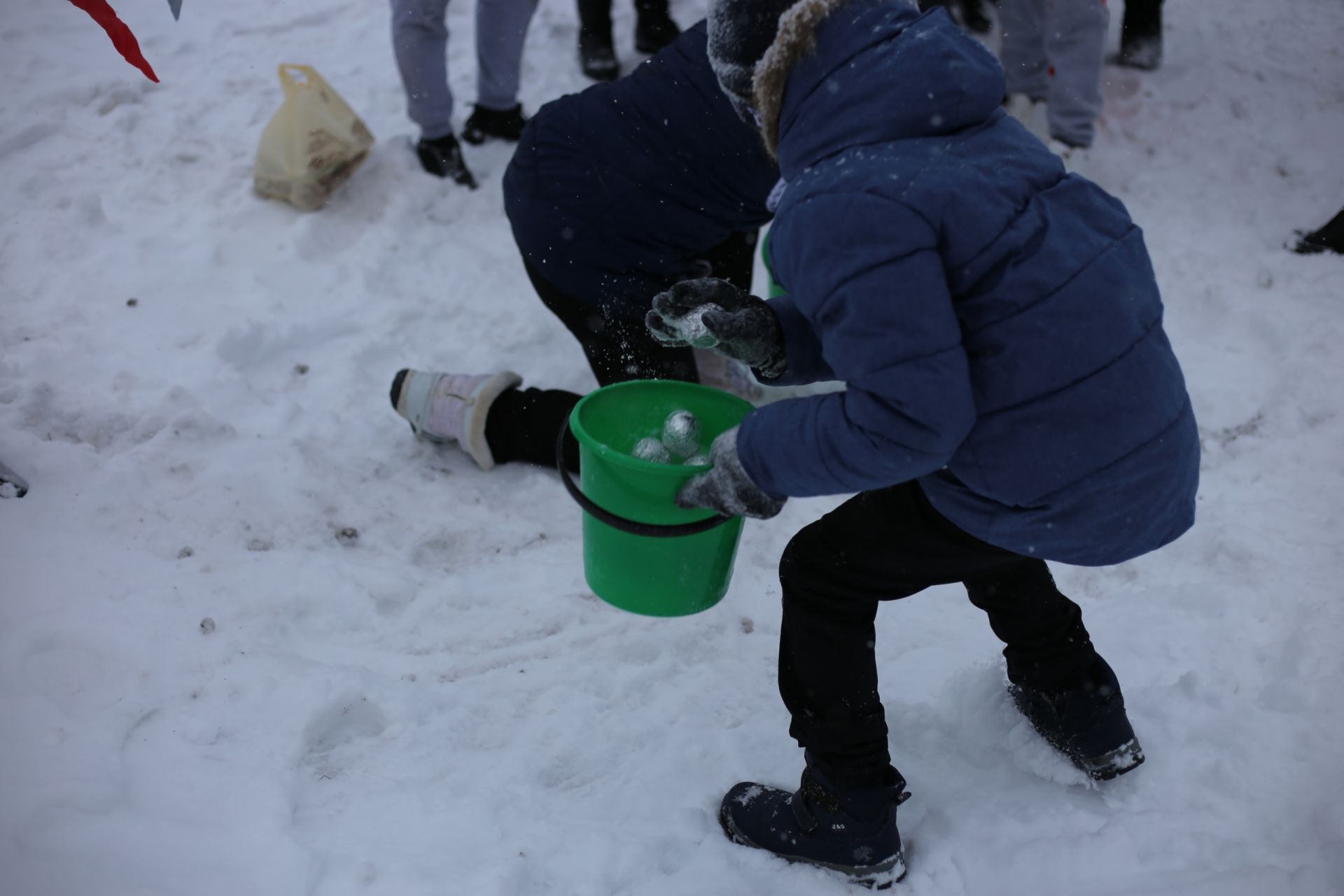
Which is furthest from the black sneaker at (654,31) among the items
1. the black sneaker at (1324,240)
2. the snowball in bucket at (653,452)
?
the snowball in bucket at (653,452)

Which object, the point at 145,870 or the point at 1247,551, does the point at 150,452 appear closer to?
the point at 145,870

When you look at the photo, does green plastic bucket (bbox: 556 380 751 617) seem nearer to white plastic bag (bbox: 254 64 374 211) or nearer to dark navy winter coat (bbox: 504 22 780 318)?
dark navy winter coat (bbox: 504 22 780 318)

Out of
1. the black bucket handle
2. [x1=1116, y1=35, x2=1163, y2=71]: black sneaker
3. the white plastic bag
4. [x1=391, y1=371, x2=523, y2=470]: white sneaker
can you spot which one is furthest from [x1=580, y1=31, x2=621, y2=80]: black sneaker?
the black bucket handle

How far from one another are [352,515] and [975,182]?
74.8 inches

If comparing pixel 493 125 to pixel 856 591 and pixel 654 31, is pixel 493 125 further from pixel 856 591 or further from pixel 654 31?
pixel 856 591

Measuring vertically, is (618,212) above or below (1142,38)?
above

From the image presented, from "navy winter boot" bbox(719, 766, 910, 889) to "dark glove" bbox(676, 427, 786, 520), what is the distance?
49cm

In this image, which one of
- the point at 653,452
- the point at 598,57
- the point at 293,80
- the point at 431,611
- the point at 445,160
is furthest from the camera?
the point at 598,57

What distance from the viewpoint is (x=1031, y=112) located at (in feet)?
12.9

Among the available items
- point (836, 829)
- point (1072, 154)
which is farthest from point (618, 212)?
point (1072, 154)

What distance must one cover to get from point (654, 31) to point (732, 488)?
12.7 feet

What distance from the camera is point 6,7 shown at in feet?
14.5

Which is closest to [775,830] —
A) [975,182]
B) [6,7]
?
[975,182]

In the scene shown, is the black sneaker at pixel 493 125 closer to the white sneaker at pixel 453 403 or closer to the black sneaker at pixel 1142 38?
the white sneaker at pixel 453 403
